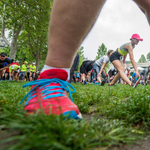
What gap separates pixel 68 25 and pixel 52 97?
21.1 inches

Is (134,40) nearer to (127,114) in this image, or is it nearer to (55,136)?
(127,114)

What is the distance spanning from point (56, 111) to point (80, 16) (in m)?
0.68

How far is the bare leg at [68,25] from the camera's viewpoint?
1.02m

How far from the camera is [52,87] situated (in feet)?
3.53

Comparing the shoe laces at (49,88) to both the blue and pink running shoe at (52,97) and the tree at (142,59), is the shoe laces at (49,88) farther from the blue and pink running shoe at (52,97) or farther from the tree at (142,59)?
the tree at (142,59)

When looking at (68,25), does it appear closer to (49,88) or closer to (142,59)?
(49,88)

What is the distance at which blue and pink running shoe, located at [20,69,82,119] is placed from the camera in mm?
835

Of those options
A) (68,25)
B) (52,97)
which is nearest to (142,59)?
(68,25)

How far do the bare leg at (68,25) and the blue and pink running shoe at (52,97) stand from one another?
10 centimetres

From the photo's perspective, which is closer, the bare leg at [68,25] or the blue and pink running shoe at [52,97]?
the blue and pink running shoe at [52,97]

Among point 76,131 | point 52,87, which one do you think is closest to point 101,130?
point 76,131

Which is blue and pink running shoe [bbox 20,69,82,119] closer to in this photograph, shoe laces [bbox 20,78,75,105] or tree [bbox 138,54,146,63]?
shoe laces [bbox 20,78,75,105]

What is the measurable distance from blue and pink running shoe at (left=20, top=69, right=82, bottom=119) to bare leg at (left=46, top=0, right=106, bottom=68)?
0.32 ft

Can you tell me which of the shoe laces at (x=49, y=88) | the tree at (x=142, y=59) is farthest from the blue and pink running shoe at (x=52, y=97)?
the tree at (x=142, y=59)
